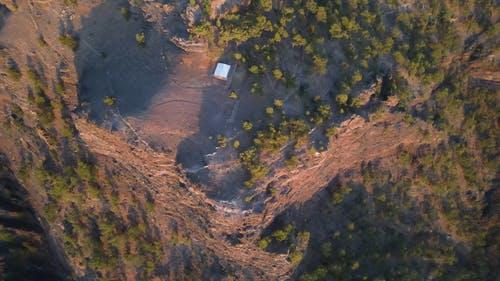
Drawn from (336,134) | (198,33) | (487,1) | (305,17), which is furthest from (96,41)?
(487,1)

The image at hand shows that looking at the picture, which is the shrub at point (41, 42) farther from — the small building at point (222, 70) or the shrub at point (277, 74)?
the shrub at point (277, 74)

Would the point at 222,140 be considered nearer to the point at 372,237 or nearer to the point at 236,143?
the point at 236,143

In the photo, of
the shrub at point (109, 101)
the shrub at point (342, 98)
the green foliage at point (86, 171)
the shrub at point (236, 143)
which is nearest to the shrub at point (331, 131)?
the shrub at point (342, 98)

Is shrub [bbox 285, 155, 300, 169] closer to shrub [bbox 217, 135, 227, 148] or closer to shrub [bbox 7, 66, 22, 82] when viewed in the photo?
shrub [bbox 217, 135, 227, 148]

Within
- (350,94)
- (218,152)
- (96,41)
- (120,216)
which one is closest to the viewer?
(218,152)

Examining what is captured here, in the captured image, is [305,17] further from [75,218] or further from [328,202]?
[75,218]

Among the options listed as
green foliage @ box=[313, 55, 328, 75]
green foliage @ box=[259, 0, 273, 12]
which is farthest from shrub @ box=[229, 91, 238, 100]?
green foliage @ box=[259, 0, 273, 12]

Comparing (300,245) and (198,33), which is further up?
(198,33)
